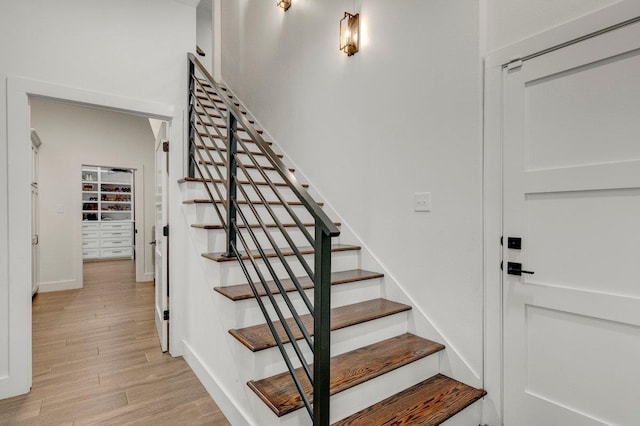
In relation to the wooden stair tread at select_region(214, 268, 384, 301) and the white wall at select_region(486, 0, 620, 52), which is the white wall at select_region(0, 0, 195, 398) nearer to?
the wooden stair tread at select_region(214, 268, 384, 301)

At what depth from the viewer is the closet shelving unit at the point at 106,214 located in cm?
873

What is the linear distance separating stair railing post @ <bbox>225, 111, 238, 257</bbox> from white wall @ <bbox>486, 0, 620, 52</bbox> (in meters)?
1.61

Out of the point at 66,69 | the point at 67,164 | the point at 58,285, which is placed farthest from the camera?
the point at 67,164

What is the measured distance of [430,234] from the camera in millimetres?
2148

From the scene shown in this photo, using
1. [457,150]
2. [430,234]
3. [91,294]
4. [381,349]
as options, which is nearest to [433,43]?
[457,150]

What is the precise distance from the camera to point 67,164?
5305 millimetres

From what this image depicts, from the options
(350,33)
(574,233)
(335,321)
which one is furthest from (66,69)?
(574,233)

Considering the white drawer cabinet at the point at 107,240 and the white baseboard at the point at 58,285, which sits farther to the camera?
the white drawer cabinet at the point at 107,240

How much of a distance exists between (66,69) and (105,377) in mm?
2280

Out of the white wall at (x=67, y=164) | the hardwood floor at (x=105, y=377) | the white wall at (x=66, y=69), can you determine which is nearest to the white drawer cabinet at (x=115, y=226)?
the white wall at (x=67, y=164)

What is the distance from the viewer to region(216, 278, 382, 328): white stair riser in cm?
186

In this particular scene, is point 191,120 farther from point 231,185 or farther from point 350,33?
point 350,33

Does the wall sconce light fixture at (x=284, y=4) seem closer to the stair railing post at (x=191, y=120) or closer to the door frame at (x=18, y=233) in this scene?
the stair railing post at (x=191, y=120)

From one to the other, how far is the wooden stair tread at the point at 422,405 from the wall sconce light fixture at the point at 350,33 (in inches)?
98.7
